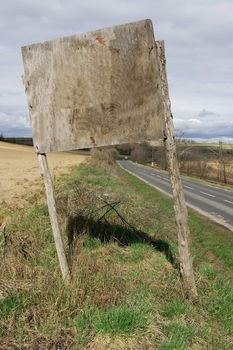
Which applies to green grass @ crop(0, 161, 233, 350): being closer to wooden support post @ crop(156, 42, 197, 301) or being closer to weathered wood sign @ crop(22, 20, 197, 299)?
wooden support post @ crop(156, 42, 197, 301)

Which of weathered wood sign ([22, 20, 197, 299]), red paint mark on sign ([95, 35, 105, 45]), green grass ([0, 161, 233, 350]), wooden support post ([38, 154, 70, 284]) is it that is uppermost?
red paint mark on sign ([95, 35, 105, 45])

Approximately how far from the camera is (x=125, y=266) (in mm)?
6848

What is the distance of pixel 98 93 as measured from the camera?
588cm

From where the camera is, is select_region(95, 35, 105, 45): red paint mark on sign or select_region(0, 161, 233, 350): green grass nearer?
select_region(0, 161, 233, 350): green grass

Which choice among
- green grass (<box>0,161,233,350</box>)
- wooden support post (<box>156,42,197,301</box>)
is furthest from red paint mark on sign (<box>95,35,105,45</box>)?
green grass (<box>0,161,233,350</box>)

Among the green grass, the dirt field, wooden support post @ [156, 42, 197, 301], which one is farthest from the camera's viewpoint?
the dirt field

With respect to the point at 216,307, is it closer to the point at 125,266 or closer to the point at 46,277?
the point at 125,266

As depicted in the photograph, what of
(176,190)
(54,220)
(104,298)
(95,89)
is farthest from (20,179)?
(104,298)

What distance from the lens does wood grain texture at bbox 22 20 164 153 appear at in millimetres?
5785

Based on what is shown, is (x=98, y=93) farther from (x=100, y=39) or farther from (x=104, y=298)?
(x=104, y=298)

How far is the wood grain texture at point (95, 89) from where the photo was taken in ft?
19.0

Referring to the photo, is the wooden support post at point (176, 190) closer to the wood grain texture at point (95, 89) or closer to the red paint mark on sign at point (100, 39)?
the wood grain texture at point (95, 89)

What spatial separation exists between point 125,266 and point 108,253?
518 millimetres

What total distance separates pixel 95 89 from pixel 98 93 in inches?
2.6
